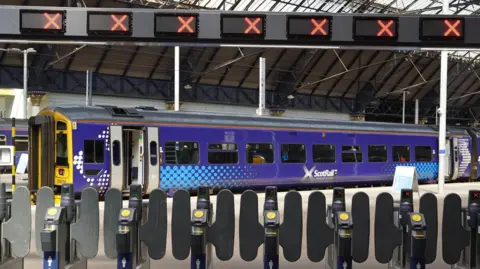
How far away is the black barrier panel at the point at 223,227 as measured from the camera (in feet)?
22.2

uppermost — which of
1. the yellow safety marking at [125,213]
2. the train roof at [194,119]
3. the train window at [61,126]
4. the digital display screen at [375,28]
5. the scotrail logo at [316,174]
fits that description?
the digital display screen at [375,28]

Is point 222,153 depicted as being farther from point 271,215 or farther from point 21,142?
point 21,142

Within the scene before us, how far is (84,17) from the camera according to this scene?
8781 mm

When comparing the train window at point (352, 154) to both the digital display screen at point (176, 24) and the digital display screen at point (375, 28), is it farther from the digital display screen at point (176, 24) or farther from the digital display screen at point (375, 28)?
the digital display screen at point (176, 24)

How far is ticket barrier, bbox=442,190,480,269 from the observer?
6746 mm

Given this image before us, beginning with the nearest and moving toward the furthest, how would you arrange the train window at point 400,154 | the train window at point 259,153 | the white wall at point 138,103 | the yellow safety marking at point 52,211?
the yellow safety marking at point 52,211
the train window at point 259,153
the train window at point 400,154
the white wall at point 138,103

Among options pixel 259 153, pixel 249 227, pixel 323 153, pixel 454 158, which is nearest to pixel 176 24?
pixel 249 227

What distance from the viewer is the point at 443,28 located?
29.1 feet

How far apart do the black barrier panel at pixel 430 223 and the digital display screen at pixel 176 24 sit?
4585 mm

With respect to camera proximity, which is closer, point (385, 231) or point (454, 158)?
point (385, 231)

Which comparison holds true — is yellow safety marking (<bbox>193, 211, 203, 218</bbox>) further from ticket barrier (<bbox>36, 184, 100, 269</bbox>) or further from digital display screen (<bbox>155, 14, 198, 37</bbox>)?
digital display screen (<bbox>155, 14, 198, 37</bbox>)

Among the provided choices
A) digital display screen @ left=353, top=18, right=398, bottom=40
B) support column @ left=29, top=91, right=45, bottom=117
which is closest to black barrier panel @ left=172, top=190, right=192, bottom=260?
digital display screen @ left=353, top=18, right=398, bottom=40

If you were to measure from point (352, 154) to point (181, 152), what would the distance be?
8.05m

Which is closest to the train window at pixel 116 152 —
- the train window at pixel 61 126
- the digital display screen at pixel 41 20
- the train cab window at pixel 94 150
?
the train cab window at pixel 94 150
